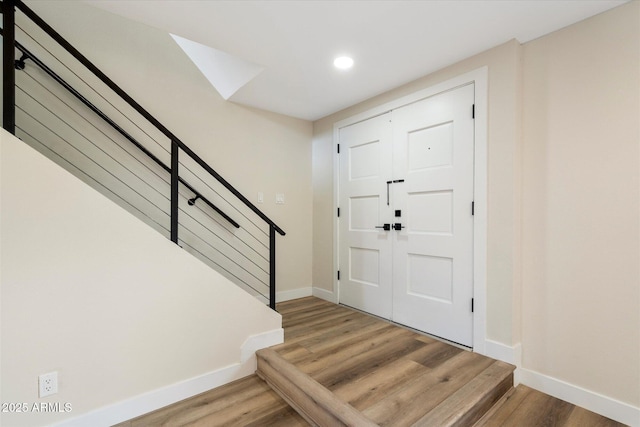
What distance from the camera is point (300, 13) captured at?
177cm

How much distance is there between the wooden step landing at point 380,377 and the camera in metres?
1.53

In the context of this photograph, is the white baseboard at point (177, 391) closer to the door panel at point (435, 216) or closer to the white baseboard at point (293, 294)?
the white baseboard at point (293, 294)

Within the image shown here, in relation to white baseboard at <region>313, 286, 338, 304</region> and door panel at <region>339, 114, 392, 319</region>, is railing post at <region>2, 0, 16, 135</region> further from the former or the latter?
white baseboard at <region>313, 286, 338, 304</region>

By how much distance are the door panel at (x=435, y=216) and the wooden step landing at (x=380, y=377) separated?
254mm

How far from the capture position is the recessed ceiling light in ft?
7.38

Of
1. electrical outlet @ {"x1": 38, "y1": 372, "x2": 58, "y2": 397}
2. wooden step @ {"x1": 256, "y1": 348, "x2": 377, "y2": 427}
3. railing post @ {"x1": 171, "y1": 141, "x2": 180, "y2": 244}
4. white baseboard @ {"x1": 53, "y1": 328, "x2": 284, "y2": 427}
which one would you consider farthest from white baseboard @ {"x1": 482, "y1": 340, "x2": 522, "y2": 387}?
electrical outlet @ {"x1": 38, "y1": 372, "x2": 58, "y2": 397}

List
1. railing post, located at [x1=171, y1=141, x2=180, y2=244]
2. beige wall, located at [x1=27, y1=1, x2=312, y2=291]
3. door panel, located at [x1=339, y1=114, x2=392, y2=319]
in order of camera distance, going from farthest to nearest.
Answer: door panel, located at [x1=339, y1=114, x2=392, y2=319]
beige wall, located at [x1=27, y1=1, x2=312, y2=291]
railing post, located at [x1=171, y1=141, x2=180, y2=244]

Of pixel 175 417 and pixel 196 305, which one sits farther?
pixel 196 305

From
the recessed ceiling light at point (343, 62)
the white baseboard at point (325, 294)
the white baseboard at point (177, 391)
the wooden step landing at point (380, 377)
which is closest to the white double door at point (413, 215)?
the white baseboard at point (325, 294)

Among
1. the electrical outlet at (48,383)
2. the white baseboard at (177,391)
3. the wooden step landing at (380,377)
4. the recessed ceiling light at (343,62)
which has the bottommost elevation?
the white baseboard at (177,391)

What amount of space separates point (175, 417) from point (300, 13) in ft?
8.33

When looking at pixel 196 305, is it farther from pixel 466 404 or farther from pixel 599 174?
pixel 599 174

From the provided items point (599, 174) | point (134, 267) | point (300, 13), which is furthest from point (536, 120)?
point (134, 267)

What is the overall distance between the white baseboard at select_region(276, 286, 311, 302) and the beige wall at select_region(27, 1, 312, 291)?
5 cm
